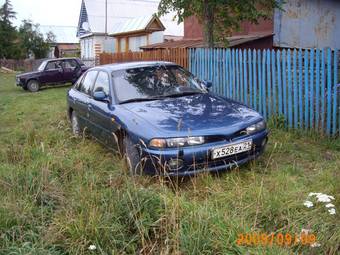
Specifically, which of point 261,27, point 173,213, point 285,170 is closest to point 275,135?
point 285,170

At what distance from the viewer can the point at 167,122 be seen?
467 centimetres

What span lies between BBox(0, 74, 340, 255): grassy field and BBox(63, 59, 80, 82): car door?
50.5ft

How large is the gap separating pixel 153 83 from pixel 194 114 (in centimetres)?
120

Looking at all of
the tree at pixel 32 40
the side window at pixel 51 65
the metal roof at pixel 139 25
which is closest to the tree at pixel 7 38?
the tree at pixel 32 40

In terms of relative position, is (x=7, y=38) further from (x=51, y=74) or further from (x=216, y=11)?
(x=216, y=11)

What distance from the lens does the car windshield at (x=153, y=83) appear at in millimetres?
5645

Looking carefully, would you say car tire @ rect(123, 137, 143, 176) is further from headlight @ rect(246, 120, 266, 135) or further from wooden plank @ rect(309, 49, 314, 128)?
wooden plank @ rect(309, 49, 314, 128)

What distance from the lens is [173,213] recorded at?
10.5 feet

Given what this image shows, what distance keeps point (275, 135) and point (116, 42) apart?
85.0ft

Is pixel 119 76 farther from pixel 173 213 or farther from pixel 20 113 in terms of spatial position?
pixel 20 113

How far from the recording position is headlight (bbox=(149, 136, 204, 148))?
14.3ft

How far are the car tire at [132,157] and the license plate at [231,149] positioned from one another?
33.5 inches
